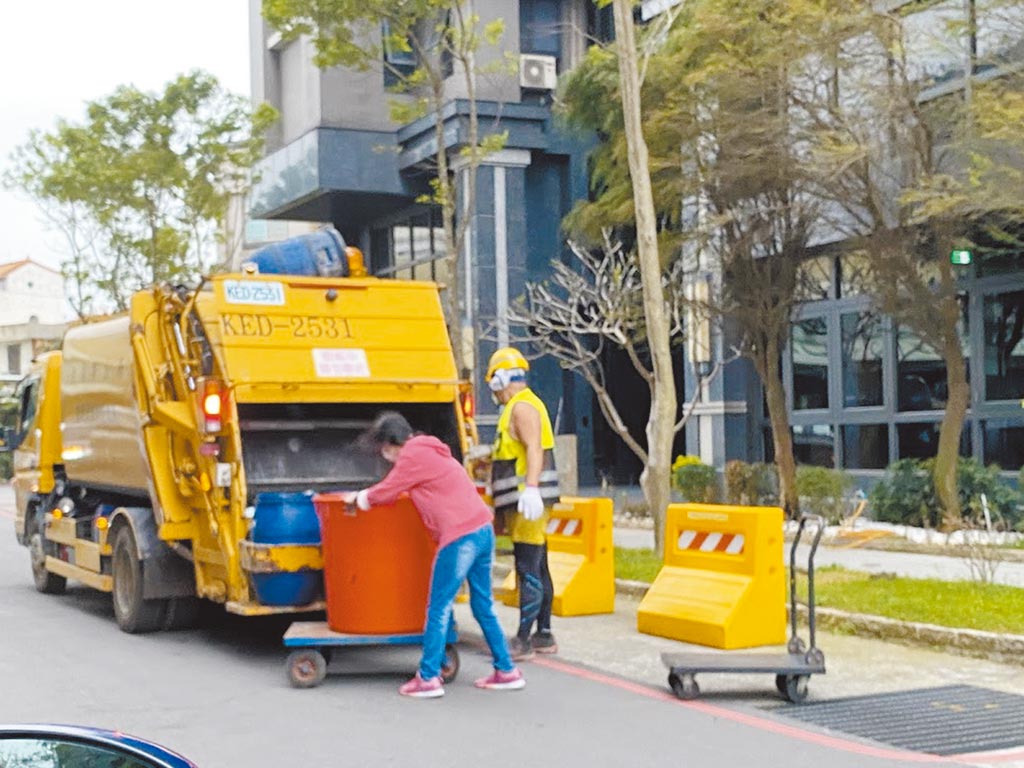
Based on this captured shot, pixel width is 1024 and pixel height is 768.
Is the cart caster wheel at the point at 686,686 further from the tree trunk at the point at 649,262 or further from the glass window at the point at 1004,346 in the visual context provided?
the glass window at the point at 1004,346

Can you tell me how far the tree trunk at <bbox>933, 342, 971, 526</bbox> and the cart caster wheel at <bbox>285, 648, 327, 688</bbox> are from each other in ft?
38.6

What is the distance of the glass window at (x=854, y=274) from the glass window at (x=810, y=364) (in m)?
0.95

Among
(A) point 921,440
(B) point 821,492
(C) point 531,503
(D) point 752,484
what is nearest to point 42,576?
(C) point 531,503

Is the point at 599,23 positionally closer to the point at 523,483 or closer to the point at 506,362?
the point at 506,362

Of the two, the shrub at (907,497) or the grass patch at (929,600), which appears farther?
the shrub at (907,497)

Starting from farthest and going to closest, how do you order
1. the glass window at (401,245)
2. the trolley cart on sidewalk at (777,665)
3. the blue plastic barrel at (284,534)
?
the glass window at (401,245), the blue plastic barrel at (284,534), the trolley cart on sidewalk at (777,665)

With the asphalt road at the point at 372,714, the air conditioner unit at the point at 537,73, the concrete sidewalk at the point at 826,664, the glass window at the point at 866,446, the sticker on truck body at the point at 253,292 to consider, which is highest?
the air conditioner unit at the point at 537,73

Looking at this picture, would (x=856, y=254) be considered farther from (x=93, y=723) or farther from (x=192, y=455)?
(x=93, y=723)

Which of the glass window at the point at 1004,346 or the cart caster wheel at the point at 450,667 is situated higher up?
the glass window at the point at 1004,346

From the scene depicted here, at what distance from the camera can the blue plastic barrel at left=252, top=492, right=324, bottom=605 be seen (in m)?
9.83

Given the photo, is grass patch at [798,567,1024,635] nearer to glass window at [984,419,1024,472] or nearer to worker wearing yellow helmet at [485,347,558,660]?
worker wearing yellow helmet at [485,347,558,660]

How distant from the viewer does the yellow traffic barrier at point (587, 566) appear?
12.6 m

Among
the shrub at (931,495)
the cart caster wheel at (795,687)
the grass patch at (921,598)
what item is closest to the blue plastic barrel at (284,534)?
the cart caster wheel at (795,687)

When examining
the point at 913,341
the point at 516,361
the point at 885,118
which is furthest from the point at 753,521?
the point at 913,341
